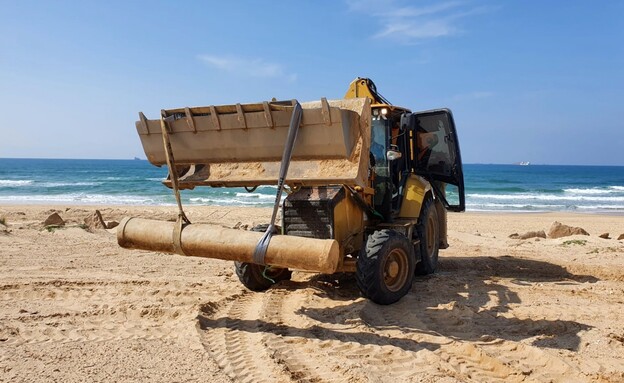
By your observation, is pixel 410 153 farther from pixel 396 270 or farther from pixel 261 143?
pixel 261 143

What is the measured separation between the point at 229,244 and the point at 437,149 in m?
4.50

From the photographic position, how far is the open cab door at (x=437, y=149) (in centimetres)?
800

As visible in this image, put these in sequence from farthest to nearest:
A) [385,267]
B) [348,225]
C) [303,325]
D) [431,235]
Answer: [431,235] < [348,225] < [385,267] < [303,325]

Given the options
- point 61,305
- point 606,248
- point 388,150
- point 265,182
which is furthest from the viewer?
point 606,248

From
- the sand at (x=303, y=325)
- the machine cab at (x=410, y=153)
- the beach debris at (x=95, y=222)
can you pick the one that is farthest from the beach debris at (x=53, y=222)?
the machine cab at (x=410, y=153)

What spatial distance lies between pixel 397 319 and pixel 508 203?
33322mm

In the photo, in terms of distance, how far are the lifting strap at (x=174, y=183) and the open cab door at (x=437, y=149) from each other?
3.53 m

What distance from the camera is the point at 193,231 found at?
16.8ft

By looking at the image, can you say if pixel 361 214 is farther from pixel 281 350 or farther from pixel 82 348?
pixel 82 348

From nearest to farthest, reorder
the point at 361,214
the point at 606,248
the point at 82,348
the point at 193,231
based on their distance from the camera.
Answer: the point at 82,348 → the point at 193,231 → the point at 361,214 → the point at 606,248


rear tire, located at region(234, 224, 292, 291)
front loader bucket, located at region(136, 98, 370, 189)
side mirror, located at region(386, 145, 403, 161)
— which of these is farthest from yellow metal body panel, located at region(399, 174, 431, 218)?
front loader bucket, located at region(136, 98, 370, 189)

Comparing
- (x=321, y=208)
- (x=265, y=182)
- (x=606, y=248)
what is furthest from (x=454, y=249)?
(x=265, y=182)

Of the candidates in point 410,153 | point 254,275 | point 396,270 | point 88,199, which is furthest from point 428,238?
point 88,199

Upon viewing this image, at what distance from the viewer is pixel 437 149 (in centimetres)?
833
